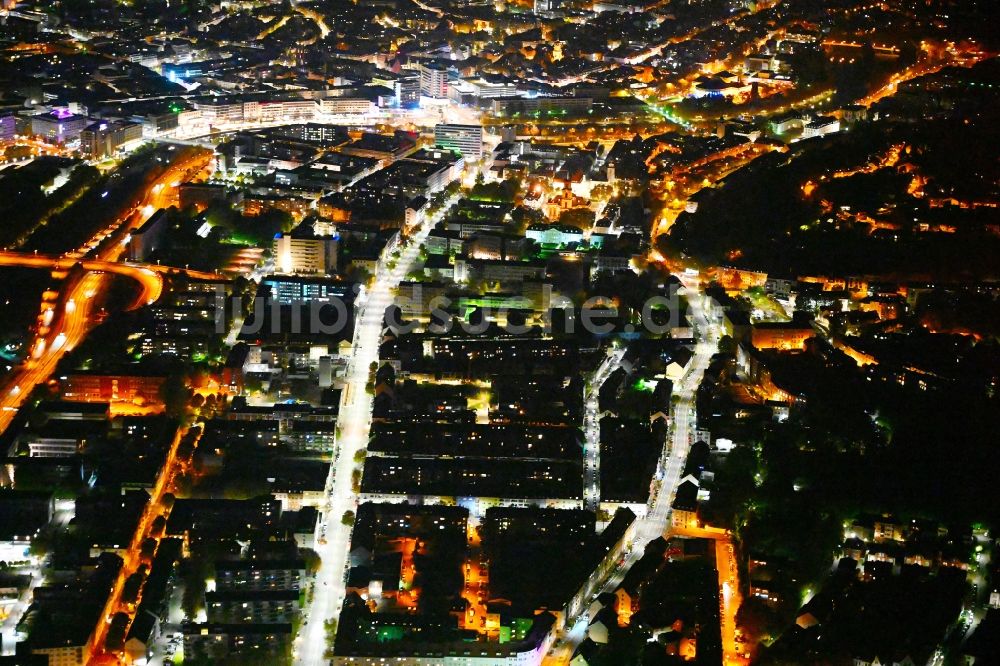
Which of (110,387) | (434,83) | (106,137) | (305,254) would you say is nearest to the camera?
(110,387)

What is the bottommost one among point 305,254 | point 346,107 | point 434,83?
point 305,254

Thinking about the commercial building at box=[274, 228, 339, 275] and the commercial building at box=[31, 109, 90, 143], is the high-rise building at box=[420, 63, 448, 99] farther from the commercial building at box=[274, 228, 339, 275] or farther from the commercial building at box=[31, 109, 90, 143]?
the commercial building at box=[274, 228, 339, 275]

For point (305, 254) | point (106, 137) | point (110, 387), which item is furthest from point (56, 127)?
point (110, 387)

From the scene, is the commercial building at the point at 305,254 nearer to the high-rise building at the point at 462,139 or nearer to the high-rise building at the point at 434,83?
the high-rise building at the point at 462,139

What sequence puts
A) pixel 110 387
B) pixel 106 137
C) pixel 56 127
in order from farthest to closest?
pixel 56 127, pixel 106 137, pixel 110 387

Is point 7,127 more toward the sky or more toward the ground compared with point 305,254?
more toward the sky

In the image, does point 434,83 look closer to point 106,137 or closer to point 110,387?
point 106,137

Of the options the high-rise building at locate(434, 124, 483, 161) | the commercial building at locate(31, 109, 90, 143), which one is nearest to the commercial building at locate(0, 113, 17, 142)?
the commercial building at locate(31, 109, 90, 143)

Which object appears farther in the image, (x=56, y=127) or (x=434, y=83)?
(x=434, y=83)

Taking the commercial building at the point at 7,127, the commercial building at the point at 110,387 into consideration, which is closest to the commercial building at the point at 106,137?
the commercial building at the point at 7,127
